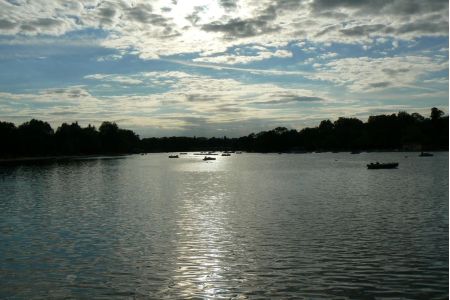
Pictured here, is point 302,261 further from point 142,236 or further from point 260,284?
point 142,236

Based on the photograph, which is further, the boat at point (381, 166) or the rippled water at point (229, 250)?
the boat at point (381, 166)

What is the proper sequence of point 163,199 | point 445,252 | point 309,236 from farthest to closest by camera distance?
point 163,199, point 309,236, point 445,252

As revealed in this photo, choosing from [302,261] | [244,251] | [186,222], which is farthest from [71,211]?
[302,261]

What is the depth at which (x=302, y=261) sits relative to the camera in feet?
84.5

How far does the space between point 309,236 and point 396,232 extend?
660 centimetres

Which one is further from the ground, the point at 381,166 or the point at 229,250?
the point at 381,166

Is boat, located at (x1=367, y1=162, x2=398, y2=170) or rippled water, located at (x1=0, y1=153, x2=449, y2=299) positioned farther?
boat, located at (x1=367, y1=162, x2=398, y2=170)

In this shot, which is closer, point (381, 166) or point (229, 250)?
point (229, 250)

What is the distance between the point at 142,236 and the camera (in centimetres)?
3466

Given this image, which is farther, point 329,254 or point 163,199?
point 163,199

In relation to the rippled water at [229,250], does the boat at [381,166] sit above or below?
above

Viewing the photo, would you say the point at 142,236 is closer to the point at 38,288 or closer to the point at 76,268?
the point at 76,268

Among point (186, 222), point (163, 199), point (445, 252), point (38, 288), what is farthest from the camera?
point (163, 199)

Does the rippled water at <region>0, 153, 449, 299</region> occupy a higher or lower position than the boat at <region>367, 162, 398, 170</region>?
lower
